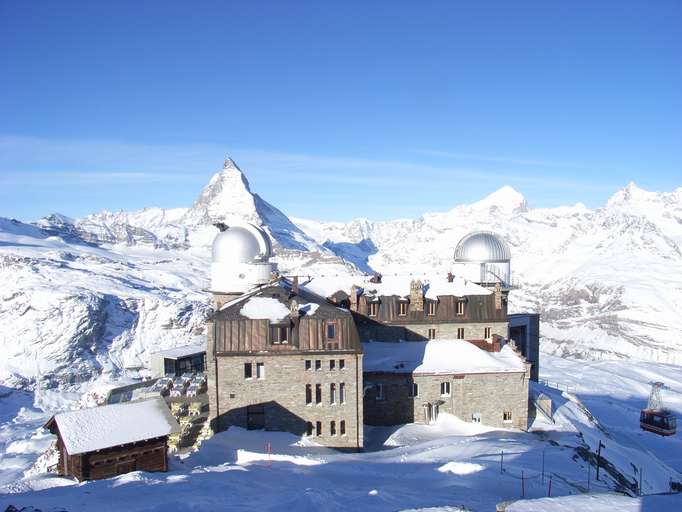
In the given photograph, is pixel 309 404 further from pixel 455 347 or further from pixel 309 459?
pixel 455 347

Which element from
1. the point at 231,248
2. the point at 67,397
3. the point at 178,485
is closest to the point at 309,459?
the point at 178,485

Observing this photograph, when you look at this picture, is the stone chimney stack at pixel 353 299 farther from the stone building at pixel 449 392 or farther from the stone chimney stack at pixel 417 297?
the stone building at pixel 449 392

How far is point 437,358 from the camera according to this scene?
146ft

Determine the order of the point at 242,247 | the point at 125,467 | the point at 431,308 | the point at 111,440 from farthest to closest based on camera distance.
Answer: the point at 242,247
the point at 431,308
the point at 125,467
the point at 111,440

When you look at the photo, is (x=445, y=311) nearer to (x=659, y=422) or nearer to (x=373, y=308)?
(x=373, y=308)

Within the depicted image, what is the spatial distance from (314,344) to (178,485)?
49.2 feet

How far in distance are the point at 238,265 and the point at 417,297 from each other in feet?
53.5

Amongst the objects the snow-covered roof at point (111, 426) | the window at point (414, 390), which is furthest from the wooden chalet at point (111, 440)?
the window at point (414, 390)

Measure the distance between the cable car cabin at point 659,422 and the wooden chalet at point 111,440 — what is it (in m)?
67.5

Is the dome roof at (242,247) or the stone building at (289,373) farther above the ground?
the dome roof at (242,247)

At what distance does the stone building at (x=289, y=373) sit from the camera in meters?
37.1

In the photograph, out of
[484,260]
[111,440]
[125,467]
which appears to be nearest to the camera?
[111,440]

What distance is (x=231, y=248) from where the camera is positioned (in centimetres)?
5084

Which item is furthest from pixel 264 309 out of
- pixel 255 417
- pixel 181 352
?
pixel 181 352
